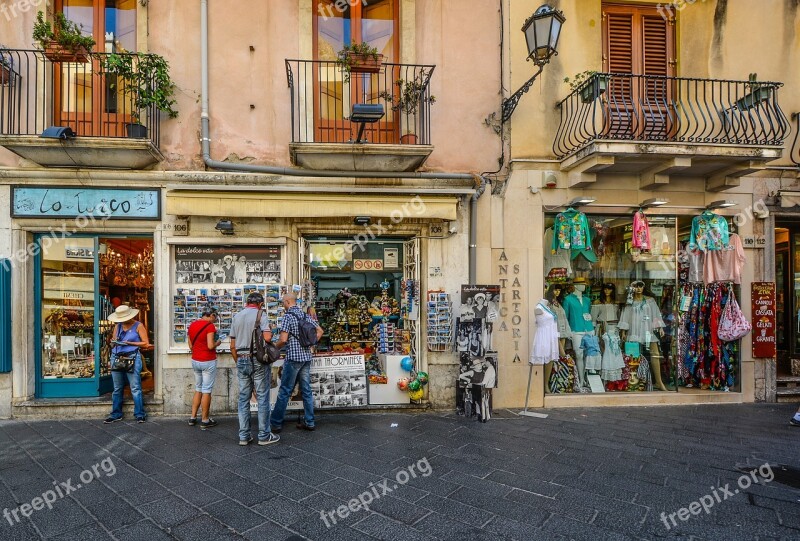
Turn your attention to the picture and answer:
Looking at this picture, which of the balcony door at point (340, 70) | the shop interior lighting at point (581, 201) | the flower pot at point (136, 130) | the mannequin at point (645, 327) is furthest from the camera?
the mannequin at point (645, 327)

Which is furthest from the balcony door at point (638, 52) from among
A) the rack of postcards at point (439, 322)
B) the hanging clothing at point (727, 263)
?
the rack of postcards at point (439, 322)

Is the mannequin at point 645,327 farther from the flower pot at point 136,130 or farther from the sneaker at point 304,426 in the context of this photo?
the flower pot at point 136,130

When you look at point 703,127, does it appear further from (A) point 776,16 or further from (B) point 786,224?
(B) point 786,224

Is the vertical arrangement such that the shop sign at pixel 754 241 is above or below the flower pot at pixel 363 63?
below

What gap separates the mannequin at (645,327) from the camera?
27.2 feet

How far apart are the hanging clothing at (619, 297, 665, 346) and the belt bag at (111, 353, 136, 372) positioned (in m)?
8.14

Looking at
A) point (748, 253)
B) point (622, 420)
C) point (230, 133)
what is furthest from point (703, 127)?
point (230, 133)

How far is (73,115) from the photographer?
725 centimetres

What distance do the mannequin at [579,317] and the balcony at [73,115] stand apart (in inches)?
286

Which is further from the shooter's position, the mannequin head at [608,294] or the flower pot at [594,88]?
the mannequin head at [608,294]

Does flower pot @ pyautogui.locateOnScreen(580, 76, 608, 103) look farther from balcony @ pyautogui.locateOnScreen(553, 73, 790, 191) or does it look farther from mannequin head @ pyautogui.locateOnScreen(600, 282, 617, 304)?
mannequin head @ pyautogui.locateOnScreen(600, 282, 617, 304)

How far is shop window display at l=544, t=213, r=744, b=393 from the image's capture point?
7.98 m

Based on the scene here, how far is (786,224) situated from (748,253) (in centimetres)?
206

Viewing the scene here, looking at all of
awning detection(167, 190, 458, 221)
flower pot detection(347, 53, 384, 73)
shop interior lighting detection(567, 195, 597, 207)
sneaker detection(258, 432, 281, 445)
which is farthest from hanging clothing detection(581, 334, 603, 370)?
flower pot detection(347, 53, 384, 73)
